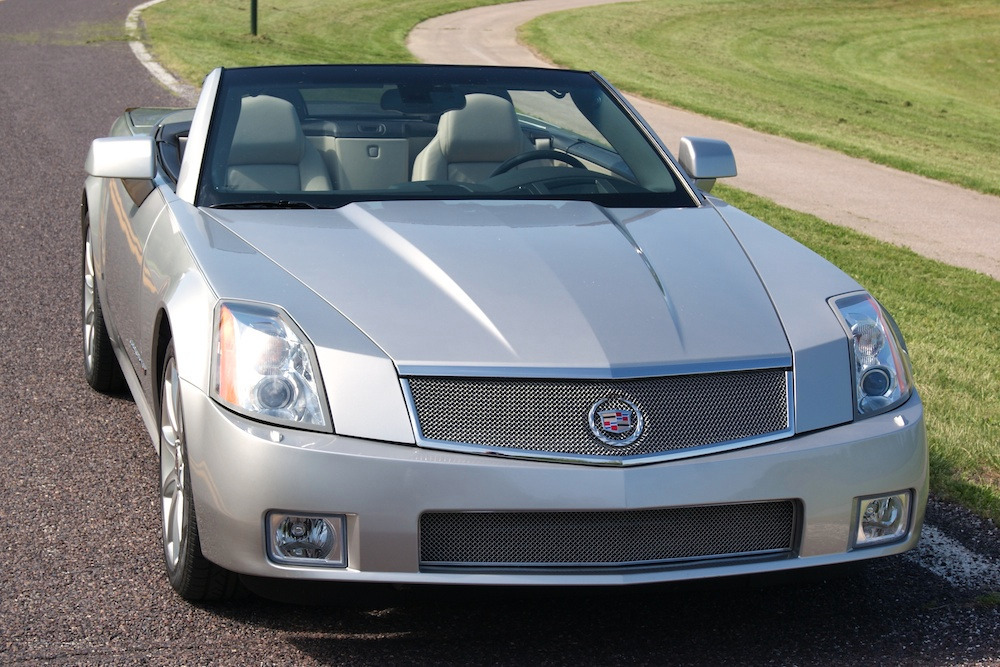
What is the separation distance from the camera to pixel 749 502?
3383 mm

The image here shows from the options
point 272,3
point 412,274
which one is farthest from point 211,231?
point 272,3

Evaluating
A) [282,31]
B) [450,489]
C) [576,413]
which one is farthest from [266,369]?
[282,31]

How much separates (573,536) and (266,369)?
0.87 m

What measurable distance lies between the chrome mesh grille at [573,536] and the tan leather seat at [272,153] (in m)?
1.80

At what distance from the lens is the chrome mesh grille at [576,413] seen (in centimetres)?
332

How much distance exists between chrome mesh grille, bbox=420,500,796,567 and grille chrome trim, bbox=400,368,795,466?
0.45 ft

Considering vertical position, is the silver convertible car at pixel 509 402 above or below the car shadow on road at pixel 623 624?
above

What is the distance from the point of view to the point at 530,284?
381 cm

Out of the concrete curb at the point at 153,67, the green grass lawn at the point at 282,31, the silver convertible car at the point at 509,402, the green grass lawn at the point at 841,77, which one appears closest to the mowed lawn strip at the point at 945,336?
the green grass lawn at the point at 841,77

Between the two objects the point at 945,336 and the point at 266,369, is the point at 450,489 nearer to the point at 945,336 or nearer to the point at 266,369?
the point at 266,369

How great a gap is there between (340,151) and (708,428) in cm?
231

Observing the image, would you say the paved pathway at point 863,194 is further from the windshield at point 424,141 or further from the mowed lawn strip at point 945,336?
the windshield at point 424,141

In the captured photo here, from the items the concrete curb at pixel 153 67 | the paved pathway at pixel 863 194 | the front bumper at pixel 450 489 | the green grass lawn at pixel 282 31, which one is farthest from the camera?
the green grass lawn at pixel 282 31

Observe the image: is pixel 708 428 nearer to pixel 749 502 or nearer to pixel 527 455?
pixel 749 502
